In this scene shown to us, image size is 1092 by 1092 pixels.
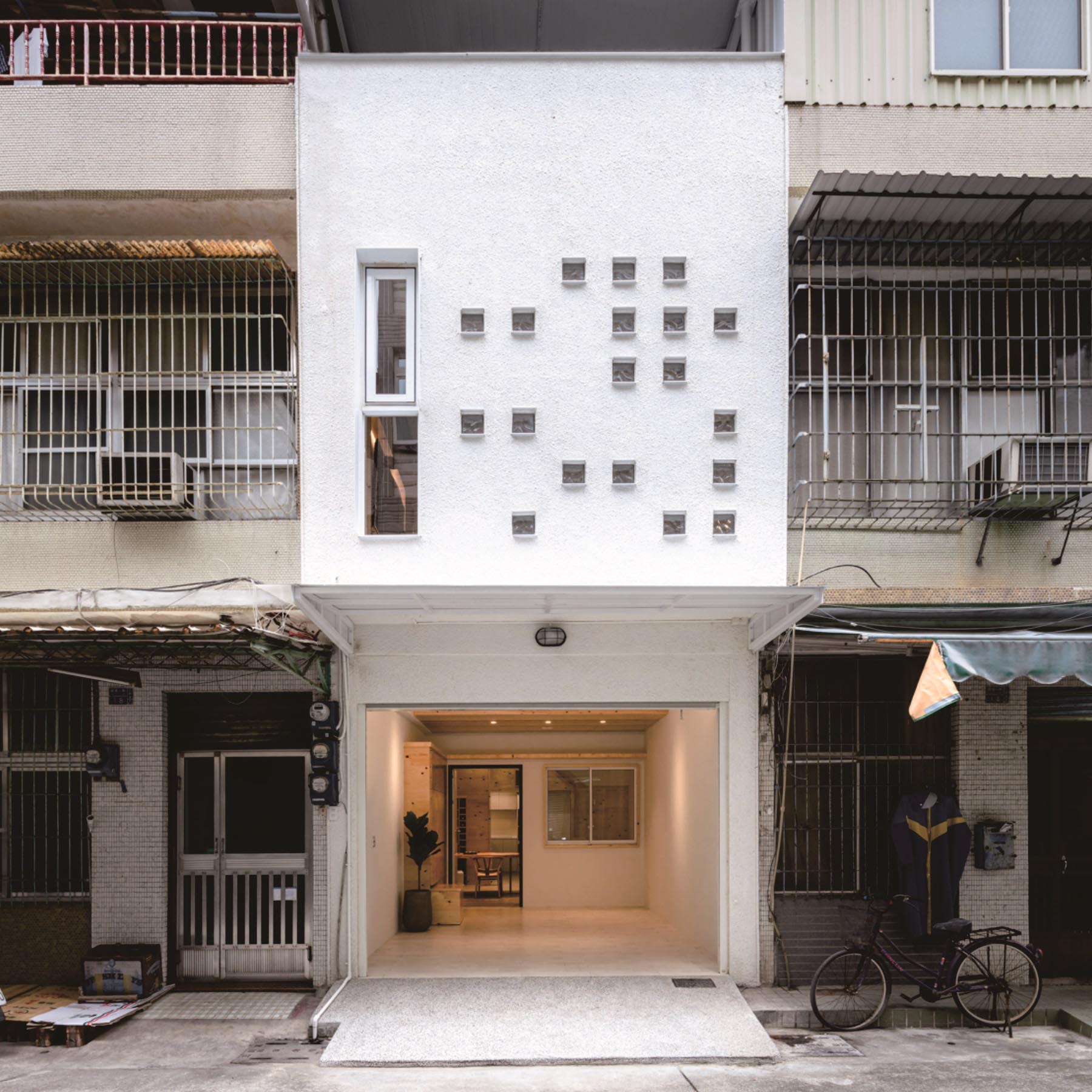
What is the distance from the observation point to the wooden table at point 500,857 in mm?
15180

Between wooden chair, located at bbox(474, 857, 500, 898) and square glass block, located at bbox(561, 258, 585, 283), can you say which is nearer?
square glass block, located at bbox(561, 258, 585, 283)

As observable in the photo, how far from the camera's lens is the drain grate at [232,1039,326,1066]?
7684mm

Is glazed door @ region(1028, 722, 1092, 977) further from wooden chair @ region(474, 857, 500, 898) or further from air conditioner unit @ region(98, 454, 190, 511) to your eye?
air conditioner unit @ region(98, 454, 190, 511)

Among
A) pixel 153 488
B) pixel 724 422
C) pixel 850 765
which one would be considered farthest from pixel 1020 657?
pixel 153 488

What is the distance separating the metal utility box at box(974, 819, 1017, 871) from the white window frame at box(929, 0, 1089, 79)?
701 centimetres

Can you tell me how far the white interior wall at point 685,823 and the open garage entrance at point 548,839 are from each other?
0.03 m

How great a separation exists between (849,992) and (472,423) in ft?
19.5

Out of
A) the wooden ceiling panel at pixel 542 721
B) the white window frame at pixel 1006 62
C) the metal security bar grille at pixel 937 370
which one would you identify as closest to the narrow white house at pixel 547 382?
the metal security bar grille at pixel 937 370

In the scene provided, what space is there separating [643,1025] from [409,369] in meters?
5.97

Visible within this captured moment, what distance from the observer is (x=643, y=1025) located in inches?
319

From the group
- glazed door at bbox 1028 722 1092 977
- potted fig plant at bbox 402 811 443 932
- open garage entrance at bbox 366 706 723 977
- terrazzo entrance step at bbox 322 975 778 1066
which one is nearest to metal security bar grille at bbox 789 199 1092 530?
glazed door at bbox 1028 722 1092 977

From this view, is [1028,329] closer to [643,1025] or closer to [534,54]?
[534,54]

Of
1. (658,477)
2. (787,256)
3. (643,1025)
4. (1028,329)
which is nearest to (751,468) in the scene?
(658,477)

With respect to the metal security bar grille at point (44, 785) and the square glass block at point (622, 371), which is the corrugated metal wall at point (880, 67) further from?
the metal security bar grille at point (44, 785)
